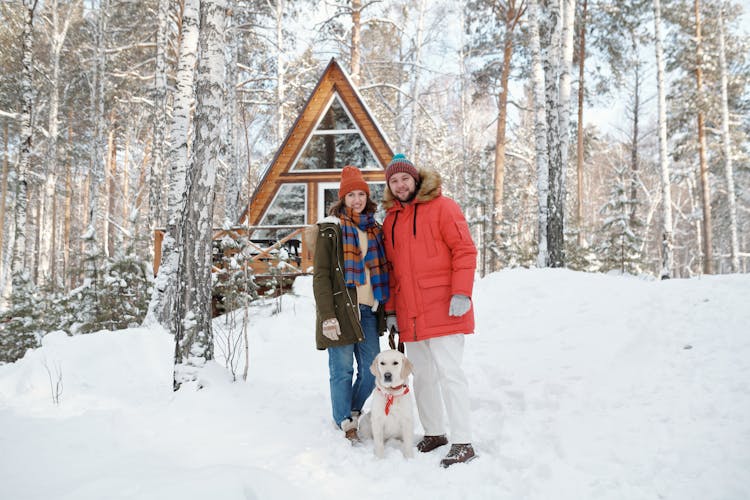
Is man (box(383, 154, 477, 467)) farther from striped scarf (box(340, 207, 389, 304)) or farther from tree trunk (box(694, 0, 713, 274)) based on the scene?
tree trunk (box(694, 0, 713, 274))

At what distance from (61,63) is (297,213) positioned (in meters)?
12.9

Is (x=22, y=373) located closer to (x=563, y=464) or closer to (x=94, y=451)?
(x=94, y=451)

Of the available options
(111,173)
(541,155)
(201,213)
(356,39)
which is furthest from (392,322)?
(111,173)

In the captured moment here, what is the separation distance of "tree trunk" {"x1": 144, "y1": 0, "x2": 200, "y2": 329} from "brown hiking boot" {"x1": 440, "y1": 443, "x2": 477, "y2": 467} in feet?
17.8

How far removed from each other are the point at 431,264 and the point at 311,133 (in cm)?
881

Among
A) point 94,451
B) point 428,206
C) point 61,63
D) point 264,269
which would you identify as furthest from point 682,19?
point 61,63

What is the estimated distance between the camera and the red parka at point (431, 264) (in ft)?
9.76

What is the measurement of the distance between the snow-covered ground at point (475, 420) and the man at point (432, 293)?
280mm

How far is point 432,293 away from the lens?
3.02 m

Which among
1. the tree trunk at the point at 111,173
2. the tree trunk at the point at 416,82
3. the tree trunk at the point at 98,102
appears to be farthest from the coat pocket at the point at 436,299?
the tree trunk at the point at 111,173

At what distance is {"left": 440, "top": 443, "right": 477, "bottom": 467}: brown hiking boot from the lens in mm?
2773

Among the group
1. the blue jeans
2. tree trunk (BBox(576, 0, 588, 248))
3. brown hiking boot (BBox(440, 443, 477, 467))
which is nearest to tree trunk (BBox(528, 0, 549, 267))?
tree trunk (BBox(576, 0, 588, 248))

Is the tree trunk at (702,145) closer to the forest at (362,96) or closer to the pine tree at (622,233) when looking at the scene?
the forest at (362,96)

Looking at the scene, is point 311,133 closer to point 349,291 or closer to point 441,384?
point 349,291
